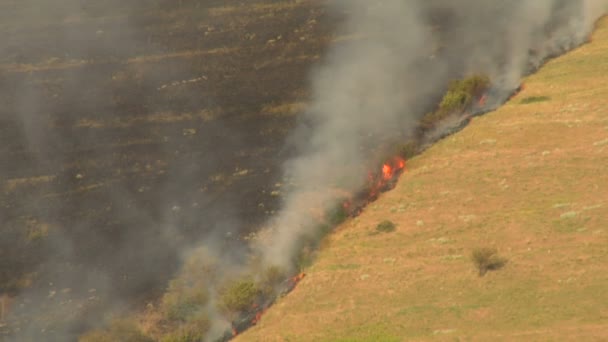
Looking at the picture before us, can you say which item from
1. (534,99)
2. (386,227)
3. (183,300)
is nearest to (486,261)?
(386,227)

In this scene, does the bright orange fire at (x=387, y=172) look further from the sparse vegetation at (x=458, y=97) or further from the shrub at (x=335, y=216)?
the sparse vegetation at (x=458, y=97)

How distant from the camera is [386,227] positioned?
3822 cm

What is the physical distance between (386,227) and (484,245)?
5.41 metres

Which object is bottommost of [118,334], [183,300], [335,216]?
[118,334]

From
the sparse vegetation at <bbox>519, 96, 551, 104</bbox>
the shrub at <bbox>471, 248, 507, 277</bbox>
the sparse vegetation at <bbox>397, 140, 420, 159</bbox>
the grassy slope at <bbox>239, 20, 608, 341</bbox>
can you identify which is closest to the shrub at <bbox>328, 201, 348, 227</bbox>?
the grassy slope at <bbox>239, 20, 608, 341</bbox>

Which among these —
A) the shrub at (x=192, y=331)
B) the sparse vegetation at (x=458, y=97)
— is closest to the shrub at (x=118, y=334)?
the shrub at (x=192, y=331)

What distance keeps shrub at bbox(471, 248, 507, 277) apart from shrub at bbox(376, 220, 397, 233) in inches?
206

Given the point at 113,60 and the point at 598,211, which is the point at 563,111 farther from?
the point at 113,60

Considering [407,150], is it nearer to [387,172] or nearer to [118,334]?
[387,172]

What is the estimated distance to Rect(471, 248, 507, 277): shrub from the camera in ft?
111

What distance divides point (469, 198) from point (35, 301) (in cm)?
2404

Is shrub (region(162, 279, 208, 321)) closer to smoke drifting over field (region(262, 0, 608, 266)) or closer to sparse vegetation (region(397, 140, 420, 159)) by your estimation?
smoke drifting over field (region(262, 0, 608, 266))

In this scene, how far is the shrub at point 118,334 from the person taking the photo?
34719mm

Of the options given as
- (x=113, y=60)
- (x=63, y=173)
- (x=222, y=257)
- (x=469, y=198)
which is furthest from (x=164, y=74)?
(x=469, y=198)
